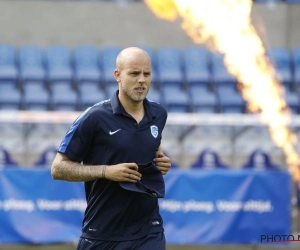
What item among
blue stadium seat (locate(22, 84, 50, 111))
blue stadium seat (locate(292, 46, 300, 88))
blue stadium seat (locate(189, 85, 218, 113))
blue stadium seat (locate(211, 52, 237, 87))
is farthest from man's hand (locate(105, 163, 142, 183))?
blue stadium seat (locate(292, 46, 300, 88))

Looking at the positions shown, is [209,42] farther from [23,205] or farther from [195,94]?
[23,205]

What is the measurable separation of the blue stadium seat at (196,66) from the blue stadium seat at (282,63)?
4.43ft

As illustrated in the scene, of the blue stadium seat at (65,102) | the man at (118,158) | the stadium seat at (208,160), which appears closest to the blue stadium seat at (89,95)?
the blue stadium seat at (65,102)

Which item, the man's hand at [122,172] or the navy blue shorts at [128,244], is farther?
the navy blue shorts at [128,244]

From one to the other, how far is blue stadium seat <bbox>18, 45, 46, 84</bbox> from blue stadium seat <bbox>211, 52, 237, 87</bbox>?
3.43 metres

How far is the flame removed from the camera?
13.7 m

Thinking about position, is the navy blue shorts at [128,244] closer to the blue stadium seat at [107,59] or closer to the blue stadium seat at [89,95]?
the blue stadium seat at [89,95]

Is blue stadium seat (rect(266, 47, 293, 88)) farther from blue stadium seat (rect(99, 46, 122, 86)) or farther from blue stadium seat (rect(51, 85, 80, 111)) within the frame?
blue stadium seat (rect(51, 85, 80, 111))

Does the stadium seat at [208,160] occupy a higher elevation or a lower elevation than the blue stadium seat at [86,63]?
lower

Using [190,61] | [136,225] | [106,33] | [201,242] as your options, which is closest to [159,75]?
[190,61]

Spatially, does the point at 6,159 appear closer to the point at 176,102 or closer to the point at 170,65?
the point at 176,102

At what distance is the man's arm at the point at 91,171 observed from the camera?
198 inches

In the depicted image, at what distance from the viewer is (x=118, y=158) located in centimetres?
523

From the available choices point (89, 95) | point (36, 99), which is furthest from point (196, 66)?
point (36, 99)
